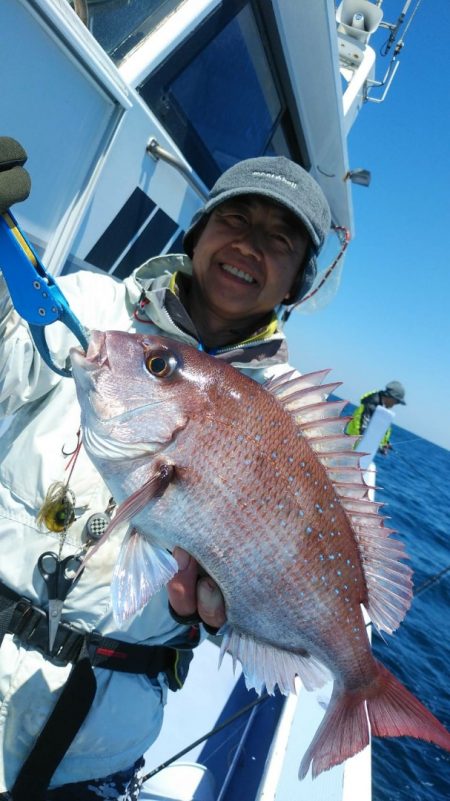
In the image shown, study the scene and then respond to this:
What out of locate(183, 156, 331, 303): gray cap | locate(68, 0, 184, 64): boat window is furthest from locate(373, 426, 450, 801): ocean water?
locate(68, 0, 184, 64): boat window

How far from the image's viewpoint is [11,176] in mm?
1263

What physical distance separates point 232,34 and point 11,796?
4.13 metres

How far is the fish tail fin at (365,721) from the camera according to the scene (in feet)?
4.96

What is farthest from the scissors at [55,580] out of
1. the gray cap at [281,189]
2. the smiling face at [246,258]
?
the gray cap at [281,189]

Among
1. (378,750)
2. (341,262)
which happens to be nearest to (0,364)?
(341,262)

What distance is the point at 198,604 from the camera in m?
1.59

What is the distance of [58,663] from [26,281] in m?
1.25

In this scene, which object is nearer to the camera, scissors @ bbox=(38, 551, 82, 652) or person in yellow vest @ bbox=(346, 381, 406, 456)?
scissors @ bbox=(38, 551, 82, 652)

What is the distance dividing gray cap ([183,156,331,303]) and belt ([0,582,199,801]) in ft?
5.70

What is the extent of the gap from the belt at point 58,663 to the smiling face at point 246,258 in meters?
1.35

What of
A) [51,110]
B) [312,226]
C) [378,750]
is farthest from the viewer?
[378,750]

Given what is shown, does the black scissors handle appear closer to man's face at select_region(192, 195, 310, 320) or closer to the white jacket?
the white jacket

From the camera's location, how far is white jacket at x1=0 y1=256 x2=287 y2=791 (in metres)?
1.57

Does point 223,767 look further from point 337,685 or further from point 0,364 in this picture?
point 0,364
